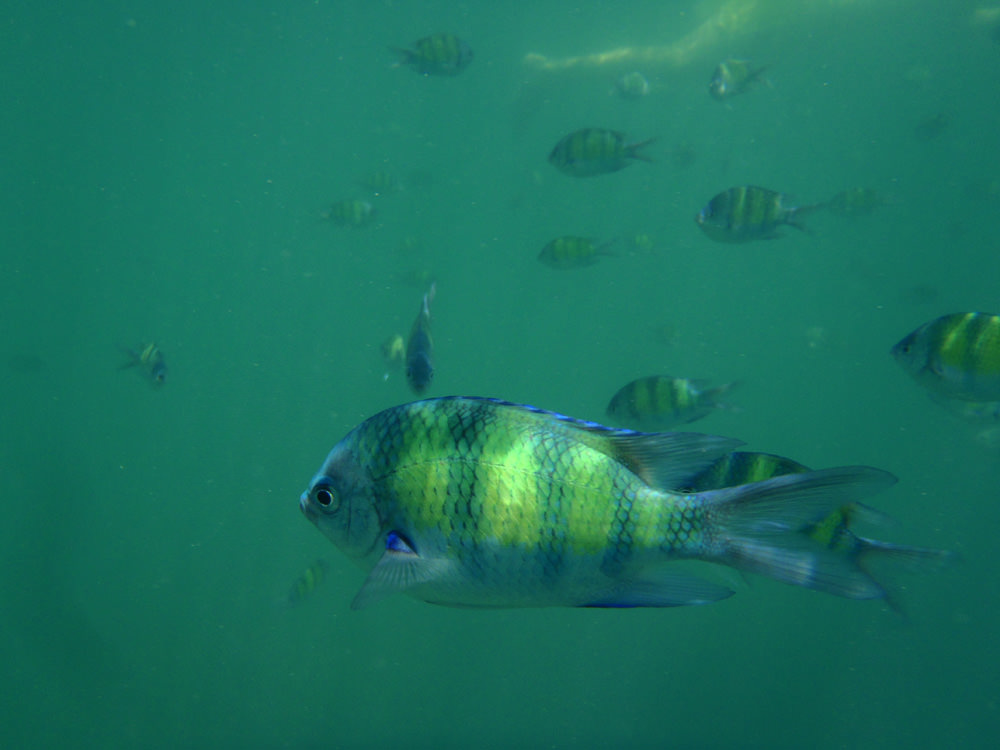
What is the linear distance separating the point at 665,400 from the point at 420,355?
5.56 feet

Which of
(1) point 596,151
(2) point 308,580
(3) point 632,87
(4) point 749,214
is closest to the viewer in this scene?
(4) point 749,214

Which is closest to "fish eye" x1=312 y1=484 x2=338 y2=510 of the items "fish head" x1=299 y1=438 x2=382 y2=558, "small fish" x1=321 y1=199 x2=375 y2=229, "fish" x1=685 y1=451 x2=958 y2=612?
"fish head" x1=299 y1=438 x2=382 y2=558

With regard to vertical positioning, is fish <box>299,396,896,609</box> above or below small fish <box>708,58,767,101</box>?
below

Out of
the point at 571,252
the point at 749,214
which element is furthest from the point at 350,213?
the point at 749,214

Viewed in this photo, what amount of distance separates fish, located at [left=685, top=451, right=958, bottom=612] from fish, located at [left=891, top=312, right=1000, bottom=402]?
4.97ft

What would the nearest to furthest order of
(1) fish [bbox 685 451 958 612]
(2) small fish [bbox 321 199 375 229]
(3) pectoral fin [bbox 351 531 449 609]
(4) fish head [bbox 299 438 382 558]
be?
(3) pectoral fin [bbox 351 531 449 609] → (4) fish head [bbox 299 438 382 558] → (1) fish [bbox 685 451 958 612] → (2) small fish [bbox 321 199 375 229]

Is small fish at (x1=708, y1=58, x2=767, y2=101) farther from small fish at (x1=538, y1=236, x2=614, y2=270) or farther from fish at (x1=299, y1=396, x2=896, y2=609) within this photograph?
fish at (x1=299, y1=396, x2=896, y2=609)

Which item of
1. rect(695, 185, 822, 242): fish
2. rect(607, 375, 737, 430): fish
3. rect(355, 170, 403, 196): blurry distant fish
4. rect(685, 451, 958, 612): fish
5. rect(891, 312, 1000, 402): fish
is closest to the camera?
rect(685, 451, 958, 612): fish

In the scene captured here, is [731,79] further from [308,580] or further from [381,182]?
[308,580]

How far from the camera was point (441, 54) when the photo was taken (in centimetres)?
708

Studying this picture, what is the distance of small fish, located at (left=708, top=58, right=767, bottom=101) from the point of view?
8102mm

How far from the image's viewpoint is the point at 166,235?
49.8 metres

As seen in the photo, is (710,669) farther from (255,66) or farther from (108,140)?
(108,140)

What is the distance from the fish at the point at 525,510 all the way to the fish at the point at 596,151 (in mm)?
5104
